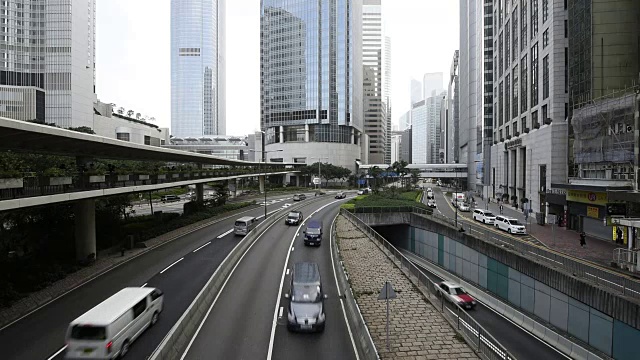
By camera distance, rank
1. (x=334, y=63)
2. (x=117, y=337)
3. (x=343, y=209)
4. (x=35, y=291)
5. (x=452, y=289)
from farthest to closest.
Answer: (x=334, y=63) → (x=343, y=209) → (x=452, y=289) → (x=35, y=291) → (x=117, y=337)

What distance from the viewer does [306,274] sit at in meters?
17.5

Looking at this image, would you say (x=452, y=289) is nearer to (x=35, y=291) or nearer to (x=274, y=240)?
(x=274, y=240)

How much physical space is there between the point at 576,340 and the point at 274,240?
22899mm

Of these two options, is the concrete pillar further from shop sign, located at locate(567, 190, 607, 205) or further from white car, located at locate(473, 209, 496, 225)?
shop sign, located at locate(567, 190, 607, 205)

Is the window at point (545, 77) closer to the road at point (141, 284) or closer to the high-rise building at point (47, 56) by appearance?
the road at point (141, 284)

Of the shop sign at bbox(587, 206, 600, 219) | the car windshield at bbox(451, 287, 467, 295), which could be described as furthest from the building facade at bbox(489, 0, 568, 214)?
the car windshield at bbox(451, 287, 467, 295)

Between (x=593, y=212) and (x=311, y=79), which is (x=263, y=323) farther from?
(x=311, y=79)

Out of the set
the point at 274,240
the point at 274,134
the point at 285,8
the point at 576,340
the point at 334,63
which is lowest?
A: the point at 576,340

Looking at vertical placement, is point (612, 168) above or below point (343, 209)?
above

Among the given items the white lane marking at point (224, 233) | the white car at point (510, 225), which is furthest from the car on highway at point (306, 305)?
the white car at point (510, 225)

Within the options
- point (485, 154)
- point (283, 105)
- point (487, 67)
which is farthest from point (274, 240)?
point (283, 105)

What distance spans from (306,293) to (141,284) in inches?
407

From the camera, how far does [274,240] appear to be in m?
32.9

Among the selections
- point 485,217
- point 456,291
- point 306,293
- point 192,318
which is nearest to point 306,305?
point 306,293
